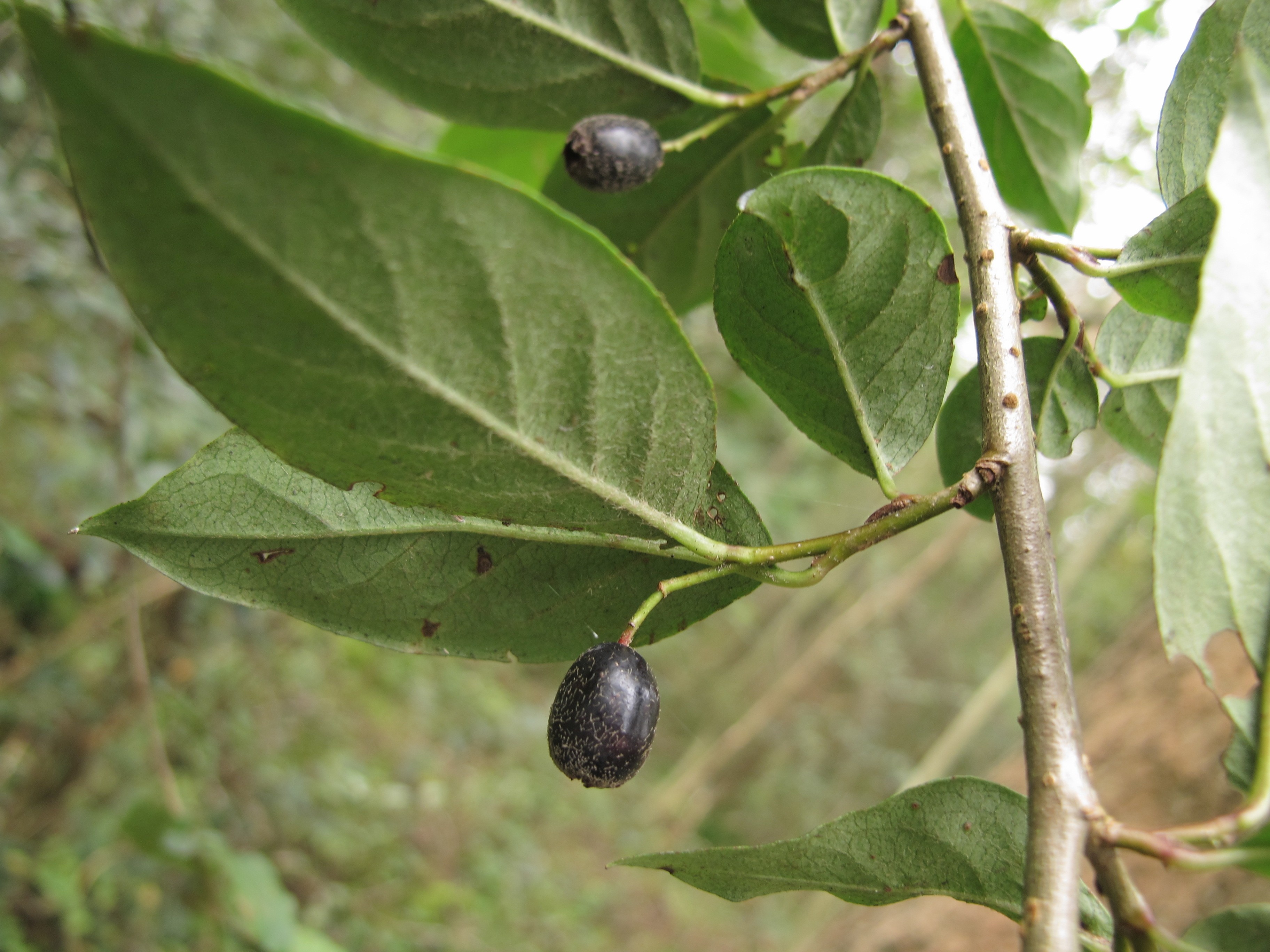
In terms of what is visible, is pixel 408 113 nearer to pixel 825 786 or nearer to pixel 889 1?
pixel 889 1

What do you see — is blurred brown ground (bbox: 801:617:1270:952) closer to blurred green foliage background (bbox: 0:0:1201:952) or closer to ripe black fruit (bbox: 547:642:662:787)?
blurred green foliage background (bbox: 0:0:1201:952)

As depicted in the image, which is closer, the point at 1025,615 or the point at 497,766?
the point at 1025,615

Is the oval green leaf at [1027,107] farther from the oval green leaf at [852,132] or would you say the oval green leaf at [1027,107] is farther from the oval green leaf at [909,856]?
the oval green leaf at [909,856]

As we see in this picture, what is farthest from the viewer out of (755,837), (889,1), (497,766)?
(755,837)

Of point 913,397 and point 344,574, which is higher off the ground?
point 913,397

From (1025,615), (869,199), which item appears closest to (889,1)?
(869,199)

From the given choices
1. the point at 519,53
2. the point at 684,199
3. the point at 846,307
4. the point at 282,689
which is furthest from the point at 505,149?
the point at 282,689

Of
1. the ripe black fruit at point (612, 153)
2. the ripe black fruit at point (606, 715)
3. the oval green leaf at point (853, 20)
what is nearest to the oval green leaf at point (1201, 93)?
the oval green leaf at point (853, 20)
